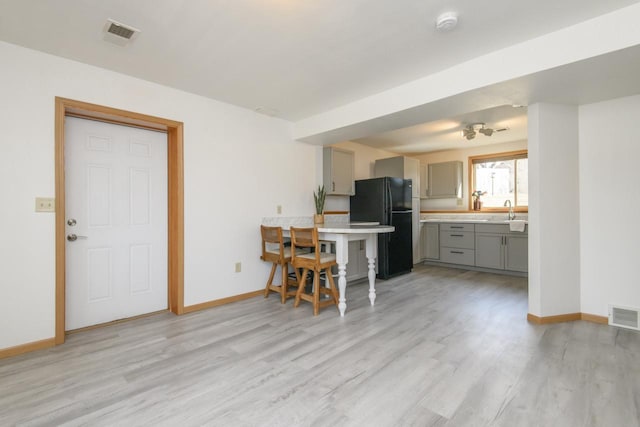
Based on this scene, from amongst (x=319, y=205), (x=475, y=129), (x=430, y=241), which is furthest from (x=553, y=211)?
(x=430, y=241)

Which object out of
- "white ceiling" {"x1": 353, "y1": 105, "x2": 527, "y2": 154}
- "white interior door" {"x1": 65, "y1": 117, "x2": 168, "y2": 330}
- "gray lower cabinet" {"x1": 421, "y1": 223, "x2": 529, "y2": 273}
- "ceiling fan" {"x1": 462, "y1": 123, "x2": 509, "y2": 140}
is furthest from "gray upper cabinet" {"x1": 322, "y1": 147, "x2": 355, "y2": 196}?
"white interior door" {"x1": 65, "y1": 117, "x2": 168, "y2": 330}

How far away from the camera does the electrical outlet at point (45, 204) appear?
7.47ft

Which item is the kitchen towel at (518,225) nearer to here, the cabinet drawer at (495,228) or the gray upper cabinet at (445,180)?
the cabinet drawer at (495,228)

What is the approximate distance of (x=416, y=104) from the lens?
9.00 feet

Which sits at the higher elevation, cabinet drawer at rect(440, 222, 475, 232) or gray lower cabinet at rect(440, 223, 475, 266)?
cabinet drawer at rect(440, 222, 475, 232)

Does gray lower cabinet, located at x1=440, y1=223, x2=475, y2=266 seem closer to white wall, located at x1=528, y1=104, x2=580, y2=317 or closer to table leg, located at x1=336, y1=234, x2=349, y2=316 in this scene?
white wall, located at x1=528, y1=104, x2=580, y2=317

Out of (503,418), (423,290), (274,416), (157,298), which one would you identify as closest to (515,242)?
(423,290)

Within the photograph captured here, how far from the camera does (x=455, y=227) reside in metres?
5.25

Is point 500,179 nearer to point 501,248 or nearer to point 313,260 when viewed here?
point 501,248

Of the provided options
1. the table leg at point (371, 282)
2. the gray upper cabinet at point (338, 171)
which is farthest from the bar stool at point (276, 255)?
the gray upper cabinet at point (338, 171)

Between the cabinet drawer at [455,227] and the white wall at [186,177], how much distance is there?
2610mm

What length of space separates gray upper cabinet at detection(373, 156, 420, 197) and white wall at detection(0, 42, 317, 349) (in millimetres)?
1639

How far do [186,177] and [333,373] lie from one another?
233 cm

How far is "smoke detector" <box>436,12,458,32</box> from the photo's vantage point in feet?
6.07
